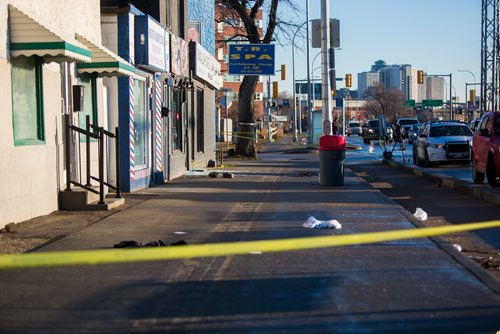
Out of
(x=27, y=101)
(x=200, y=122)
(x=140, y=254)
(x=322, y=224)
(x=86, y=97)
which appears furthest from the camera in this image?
(x=200, y=122)

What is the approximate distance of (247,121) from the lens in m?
36.1

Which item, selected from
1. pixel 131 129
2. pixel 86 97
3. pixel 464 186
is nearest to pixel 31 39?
pixel 86 97

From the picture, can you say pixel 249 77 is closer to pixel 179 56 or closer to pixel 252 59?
pixel 252 59

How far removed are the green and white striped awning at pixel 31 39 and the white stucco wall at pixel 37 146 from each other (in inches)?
5.5

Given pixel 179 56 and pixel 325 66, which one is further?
pixel 179 56

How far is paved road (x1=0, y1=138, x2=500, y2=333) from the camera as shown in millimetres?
5734

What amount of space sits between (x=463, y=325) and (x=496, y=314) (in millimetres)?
458

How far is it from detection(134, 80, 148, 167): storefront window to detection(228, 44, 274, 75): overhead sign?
16174mm

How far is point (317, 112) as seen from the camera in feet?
182

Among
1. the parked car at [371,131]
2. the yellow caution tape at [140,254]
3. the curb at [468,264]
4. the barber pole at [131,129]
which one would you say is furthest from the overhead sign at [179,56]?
the parked car at [371,131]

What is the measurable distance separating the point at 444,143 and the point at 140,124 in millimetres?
13623

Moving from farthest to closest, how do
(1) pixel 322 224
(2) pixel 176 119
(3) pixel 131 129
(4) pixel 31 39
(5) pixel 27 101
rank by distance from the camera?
(2) pixel 176 119
(3) pixel 131 129
(5) pixel 27 101
(4) pixel 31 39
(1) pixel 322 224

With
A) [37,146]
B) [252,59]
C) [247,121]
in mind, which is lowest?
[37,146]

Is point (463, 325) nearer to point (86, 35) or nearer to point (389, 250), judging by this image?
point (389, 250)
